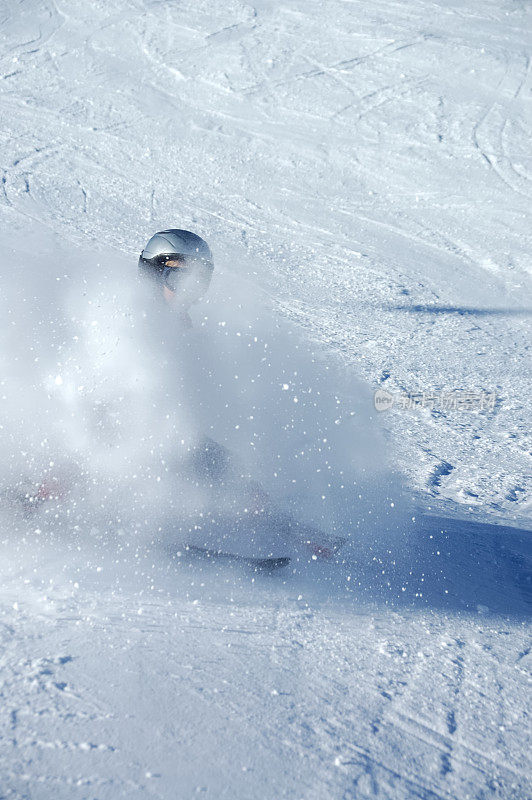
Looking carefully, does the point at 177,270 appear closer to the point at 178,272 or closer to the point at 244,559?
the point at 178,272

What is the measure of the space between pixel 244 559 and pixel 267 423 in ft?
5.04

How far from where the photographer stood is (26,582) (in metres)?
2.43

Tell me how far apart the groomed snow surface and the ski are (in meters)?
0.08

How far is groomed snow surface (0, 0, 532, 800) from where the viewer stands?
171 cm

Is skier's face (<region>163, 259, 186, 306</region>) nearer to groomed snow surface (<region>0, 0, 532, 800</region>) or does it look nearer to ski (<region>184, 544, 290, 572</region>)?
groomed snow surface (<region>0, 0, 532, 800</region>)

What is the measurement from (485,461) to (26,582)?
3038 millimetres
